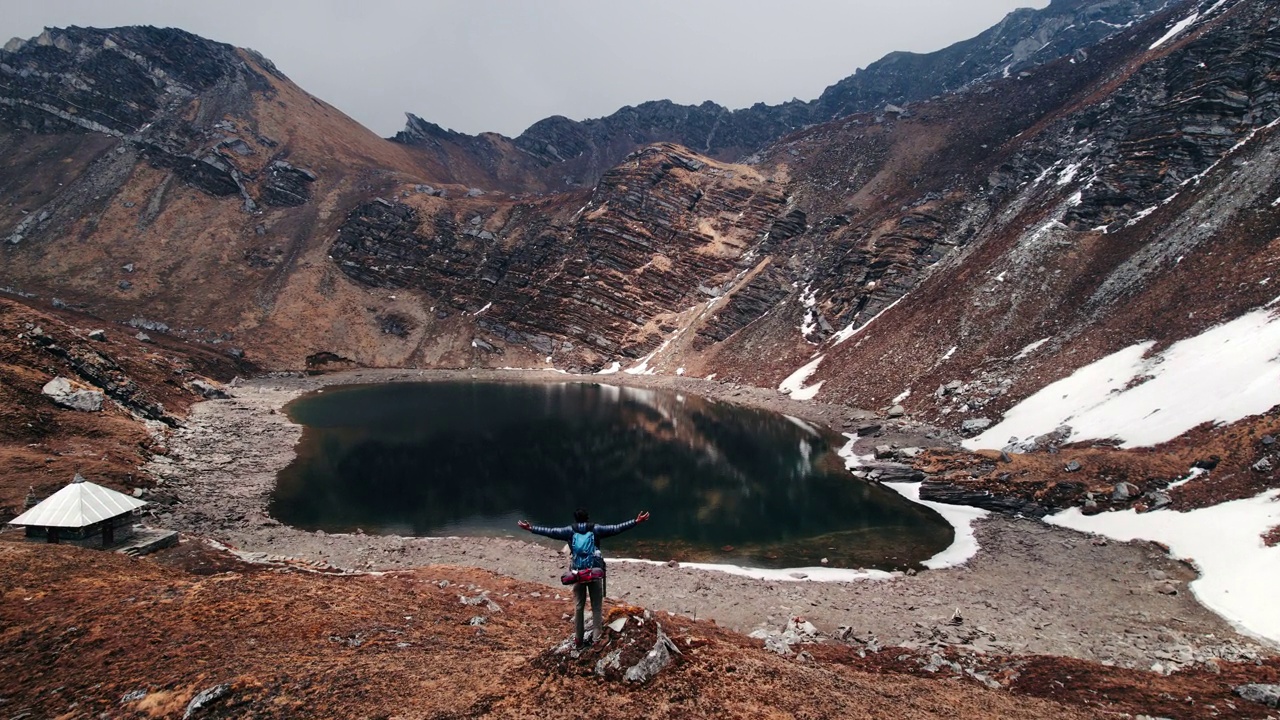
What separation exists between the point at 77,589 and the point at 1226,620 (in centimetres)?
3153

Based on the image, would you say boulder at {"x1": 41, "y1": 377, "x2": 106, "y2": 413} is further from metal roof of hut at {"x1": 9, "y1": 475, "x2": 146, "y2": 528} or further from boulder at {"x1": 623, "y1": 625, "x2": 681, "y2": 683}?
boulder at {"x1": 623, "y1": 625, "x2": 681, "y2": 683}

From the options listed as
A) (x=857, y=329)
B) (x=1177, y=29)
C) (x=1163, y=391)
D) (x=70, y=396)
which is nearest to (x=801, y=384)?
(x=857, y=329)

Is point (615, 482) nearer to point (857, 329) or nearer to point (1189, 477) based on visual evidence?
point (1189, 477)

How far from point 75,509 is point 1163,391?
4899 centimetres

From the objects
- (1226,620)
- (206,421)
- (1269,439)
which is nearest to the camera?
(1226,620)

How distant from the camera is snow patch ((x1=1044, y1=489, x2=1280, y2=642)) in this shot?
17562 millimetres

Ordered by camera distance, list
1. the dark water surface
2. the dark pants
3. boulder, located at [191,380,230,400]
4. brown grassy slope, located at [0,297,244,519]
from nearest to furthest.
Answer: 1. the dark pants
2. brown grassy slope, located at [0,297,244,519]
3. the dark water surface
4. boulder, located at [191,380,230,400]

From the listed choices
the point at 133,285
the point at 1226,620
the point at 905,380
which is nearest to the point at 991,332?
the point at 905,380

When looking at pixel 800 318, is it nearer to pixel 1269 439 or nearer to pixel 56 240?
pixel 1269 439

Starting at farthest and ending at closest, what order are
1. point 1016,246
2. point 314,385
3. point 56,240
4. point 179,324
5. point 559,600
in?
point 56,240 → point 179,324 → point 314,385 → point 1016,246 → point 559,600

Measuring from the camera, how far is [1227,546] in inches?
822

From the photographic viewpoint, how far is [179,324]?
85812 mm

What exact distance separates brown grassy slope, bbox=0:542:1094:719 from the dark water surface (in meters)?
13.9

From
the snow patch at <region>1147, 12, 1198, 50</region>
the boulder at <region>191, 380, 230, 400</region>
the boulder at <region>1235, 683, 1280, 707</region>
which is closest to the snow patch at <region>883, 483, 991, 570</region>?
the boulder at <region>1235, 683, 1280, 707</region>
